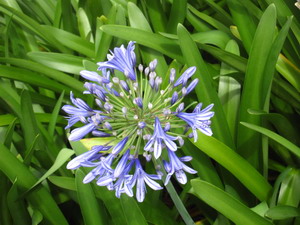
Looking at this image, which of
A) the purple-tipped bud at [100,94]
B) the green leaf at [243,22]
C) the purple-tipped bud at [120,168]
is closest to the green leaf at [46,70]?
the green leaf at [243,22]

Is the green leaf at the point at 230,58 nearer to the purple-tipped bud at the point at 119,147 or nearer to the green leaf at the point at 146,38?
the green leaf at the point at 146,38

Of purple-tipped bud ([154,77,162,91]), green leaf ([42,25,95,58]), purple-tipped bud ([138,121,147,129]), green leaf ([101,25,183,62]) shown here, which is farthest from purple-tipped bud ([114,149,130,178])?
green leaf ([42,25,95,58])

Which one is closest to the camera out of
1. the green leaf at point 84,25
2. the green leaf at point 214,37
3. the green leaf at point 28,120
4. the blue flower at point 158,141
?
the blue flower at point 158,141

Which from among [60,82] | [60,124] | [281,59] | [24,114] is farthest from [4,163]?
[281,59]

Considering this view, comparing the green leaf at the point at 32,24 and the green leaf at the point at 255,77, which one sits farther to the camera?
the green leaf at the point at 32,24

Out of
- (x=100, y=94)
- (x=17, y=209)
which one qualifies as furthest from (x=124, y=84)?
(x=17, y=209)

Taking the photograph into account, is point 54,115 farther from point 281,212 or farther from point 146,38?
point 281,212

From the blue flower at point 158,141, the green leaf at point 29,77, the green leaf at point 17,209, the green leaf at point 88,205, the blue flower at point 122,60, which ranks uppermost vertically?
the blue flower at point 122,60
